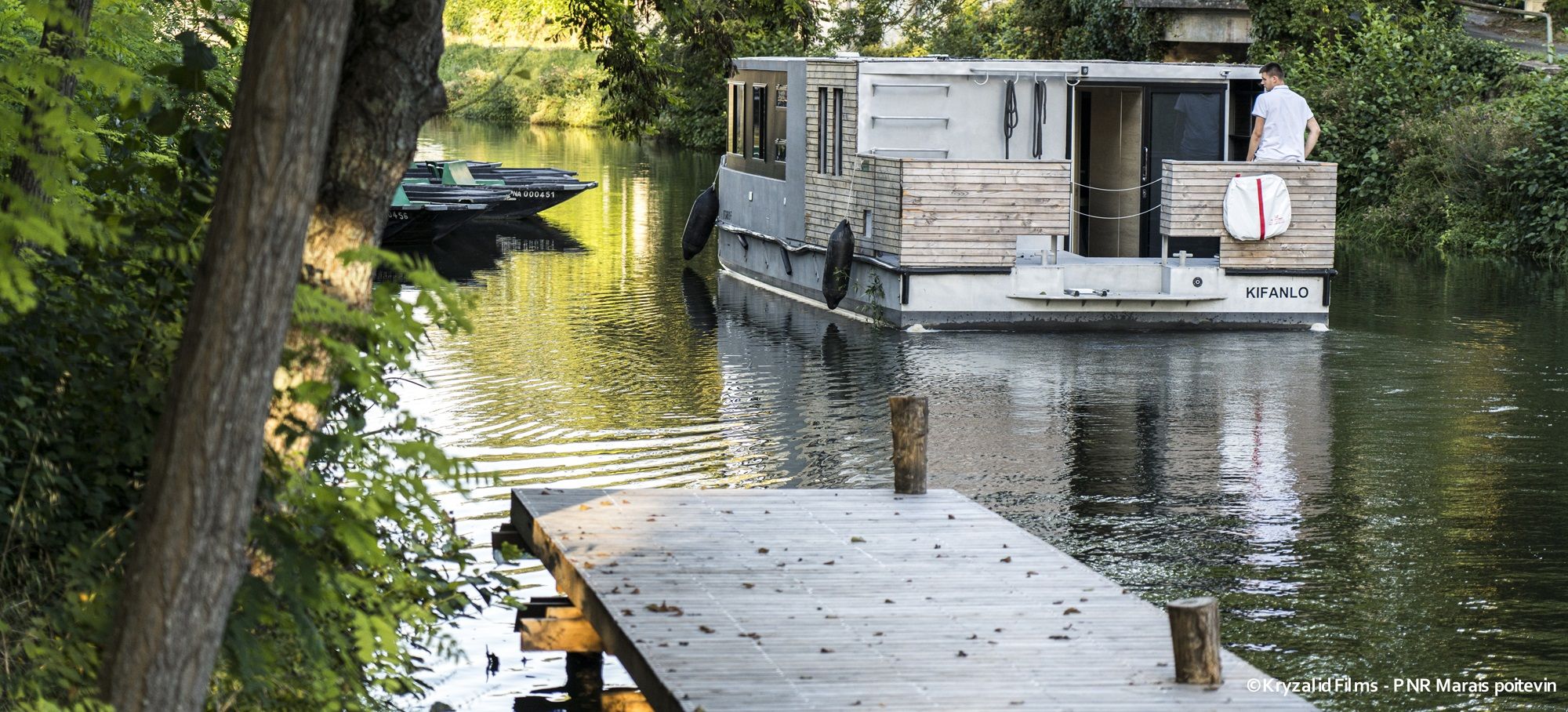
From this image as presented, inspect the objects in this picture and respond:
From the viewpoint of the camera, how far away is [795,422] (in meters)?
13.8

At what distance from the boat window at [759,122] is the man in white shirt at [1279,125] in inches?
251

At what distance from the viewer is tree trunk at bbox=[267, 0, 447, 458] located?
5.73 meters

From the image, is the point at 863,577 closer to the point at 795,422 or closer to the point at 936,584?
the point at 936,584

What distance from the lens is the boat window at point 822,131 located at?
1998 cm

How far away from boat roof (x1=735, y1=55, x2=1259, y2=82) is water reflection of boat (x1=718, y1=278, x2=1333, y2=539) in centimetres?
265

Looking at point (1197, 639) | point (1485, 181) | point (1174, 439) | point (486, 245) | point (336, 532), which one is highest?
point (1485, 181)

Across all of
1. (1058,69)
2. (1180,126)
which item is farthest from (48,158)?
(1180,126)

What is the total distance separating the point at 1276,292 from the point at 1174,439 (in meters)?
5.75

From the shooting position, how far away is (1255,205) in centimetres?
1775

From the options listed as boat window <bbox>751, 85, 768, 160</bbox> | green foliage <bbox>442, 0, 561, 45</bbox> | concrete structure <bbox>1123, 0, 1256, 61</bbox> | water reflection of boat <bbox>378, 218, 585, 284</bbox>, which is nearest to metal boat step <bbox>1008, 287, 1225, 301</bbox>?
green foliage <bbox>442, 0, 561, 45</bbox>

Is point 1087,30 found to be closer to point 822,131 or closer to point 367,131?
point 822,131

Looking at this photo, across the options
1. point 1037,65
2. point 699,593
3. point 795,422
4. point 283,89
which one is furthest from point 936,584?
point 1037,65

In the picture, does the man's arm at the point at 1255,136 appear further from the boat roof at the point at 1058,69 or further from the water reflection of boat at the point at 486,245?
the water reflection of boat at the point at 486,245

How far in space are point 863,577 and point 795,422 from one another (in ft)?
20.0
